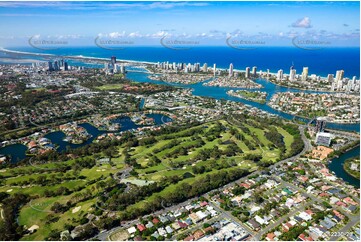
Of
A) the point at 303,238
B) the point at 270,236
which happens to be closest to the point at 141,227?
the point at 270,236

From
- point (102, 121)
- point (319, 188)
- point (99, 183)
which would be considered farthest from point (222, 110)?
point (99, 183)

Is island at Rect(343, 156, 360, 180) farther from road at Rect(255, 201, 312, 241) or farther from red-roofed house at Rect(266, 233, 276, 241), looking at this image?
red-roofed house at Rect(266, 233, 276, 241)

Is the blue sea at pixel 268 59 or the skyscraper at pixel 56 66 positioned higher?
the blue sea at pixel 268 59

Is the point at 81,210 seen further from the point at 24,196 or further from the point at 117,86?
the point at 117,86

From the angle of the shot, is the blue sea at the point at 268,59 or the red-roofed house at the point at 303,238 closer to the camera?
the red-roofed house at the point at 303,238

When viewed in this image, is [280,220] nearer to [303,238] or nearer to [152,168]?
[303,238]

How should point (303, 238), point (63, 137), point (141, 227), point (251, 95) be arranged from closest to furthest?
1. point (303, 238)
2. point (141, 227)
3. point (63, 137)
4. point (251, 95)

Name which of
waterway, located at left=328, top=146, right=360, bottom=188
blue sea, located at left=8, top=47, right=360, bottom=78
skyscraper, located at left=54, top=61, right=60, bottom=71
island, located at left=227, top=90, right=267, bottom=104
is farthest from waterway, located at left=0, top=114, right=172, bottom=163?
blue sea, located at left=8, top=47, right=360, bottom=78

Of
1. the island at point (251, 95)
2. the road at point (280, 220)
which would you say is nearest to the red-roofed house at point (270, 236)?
the road at point (280, 220)

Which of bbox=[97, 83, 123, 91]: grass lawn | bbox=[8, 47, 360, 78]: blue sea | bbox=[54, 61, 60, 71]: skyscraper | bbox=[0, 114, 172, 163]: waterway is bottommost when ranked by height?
bbox=[0, 114, 172, 163]: waterway

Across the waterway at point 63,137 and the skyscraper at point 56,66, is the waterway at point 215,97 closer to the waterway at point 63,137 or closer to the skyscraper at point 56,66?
the waterway at point 63,137

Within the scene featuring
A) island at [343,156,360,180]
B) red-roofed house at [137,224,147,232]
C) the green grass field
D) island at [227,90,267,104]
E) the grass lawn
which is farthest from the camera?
the grass lawn

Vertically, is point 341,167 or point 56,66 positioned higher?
point 56,66
